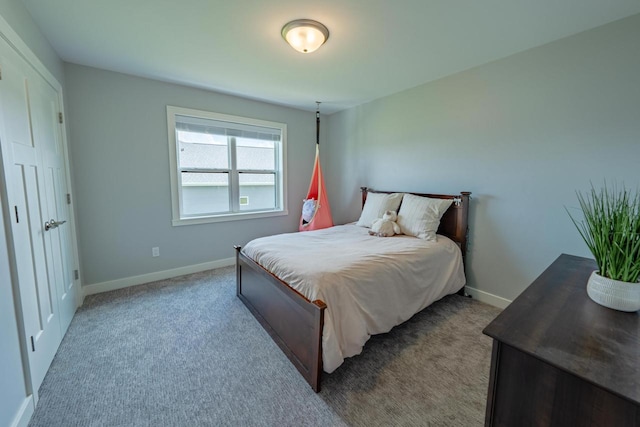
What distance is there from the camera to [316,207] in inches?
155

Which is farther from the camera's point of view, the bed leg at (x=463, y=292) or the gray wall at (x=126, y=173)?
the bed leg at (x=463, y=292)

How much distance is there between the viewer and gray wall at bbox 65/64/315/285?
268 centimetres

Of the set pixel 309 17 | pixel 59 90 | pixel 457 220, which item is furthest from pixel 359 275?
pixel 59 90

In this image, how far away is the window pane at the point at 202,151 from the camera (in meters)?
3.33

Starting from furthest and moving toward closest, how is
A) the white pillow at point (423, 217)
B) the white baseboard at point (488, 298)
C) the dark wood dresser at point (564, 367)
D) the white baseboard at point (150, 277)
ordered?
the white baseboard at point (150, 277) → the white pillow at point (423, 217) → the white baseboard at point (488, 298) → the dark wood dresser at point (564, 367)

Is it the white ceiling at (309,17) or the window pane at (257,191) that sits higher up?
the white ceiling at (309,17)

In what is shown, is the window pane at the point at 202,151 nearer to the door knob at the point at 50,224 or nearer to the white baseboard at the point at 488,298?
the door knob at the point at 50,224

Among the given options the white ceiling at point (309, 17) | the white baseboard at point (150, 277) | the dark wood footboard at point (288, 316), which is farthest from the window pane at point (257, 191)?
the dark wood footboard at point (288, 316)

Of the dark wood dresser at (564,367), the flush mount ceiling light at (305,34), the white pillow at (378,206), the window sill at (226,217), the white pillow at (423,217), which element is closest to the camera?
the dark wood dresser at (564,367)

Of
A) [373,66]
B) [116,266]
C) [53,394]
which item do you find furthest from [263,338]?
[373,66]

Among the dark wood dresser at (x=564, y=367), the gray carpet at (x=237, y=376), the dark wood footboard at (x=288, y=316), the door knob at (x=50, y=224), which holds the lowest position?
the gray carpet at (x=237, y=376)

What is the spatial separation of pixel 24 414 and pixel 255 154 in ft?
10.7

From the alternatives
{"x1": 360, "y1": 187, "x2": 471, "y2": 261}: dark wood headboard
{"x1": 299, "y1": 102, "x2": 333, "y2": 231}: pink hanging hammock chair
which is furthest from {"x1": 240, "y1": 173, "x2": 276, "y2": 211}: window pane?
{"x1": 360, "y1": 187, "x2": 471, "y2": 261}: dark wood headboard

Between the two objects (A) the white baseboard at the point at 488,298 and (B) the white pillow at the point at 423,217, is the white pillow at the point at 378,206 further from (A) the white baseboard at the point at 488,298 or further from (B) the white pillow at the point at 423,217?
(A) the white baseboard at the point at 488,298
